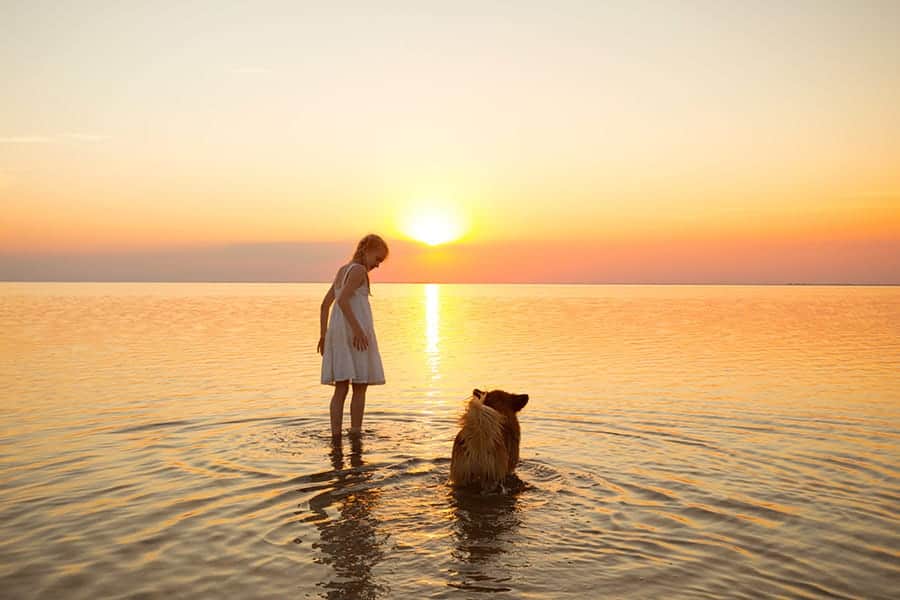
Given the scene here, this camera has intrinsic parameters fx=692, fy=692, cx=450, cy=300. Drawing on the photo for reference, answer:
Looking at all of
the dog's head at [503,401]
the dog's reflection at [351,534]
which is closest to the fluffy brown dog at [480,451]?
the dog's head at [503,401]

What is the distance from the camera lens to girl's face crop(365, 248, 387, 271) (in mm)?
9273

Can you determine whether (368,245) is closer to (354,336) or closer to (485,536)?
(354,336)

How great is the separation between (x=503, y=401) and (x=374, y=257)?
314 cm

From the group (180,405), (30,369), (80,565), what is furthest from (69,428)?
(30,369)

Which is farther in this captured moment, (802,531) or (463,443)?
(463,443)

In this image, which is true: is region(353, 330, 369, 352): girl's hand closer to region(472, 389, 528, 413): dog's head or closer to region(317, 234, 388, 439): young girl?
region(317, 234, 388, 439): young girl

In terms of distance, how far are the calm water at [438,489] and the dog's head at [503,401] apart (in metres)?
0.74

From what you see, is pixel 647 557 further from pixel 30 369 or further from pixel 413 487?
pixel 30 369

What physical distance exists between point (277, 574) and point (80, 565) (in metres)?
1.41

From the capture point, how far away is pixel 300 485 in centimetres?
679

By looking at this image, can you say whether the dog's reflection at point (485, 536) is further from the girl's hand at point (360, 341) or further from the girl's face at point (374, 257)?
the girl's face at point (374, 257)

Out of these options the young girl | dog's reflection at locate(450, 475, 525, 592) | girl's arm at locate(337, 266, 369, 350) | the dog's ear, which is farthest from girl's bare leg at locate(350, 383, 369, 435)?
dog's reflection at locate(450, 475, 525, 592)

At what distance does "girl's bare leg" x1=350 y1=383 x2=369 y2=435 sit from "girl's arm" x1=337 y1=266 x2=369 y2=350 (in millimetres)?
673

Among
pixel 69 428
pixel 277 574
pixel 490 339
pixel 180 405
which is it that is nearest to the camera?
pixel 277 574
